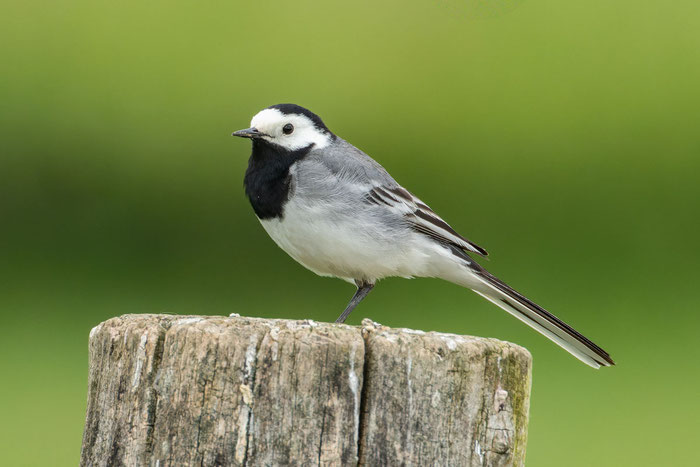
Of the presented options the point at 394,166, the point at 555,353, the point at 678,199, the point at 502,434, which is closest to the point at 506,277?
the point at 555,353

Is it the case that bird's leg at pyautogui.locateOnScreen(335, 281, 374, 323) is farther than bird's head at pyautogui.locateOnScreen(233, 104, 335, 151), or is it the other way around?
bird's leg at pyautogui.locateOnScreen(335, 281, 374, 323)

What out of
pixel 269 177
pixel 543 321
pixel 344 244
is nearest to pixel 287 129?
pixel 269 177

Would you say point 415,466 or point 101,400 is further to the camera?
point 101,400

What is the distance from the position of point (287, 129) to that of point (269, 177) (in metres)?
0.29

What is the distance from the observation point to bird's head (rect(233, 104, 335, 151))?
421cm

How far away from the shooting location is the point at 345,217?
401 cm

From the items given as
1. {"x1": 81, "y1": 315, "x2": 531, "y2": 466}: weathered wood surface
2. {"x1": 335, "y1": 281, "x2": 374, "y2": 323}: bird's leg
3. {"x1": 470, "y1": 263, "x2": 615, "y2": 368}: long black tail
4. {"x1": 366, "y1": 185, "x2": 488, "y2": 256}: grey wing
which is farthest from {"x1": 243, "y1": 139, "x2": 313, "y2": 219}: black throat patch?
{"x1": 81, "y1": 315, "x2": 531, "y2": 466}: weathered wood surface

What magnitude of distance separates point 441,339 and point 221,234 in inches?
208

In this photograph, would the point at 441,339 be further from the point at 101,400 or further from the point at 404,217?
the point at 404,217

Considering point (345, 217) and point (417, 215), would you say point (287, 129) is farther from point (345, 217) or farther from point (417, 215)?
point (417, 215)

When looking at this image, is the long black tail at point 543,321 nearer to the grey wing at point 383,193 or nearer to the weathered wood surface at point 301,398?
the grey wing at point 383,193

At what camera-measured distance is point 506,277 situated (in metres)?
7.18

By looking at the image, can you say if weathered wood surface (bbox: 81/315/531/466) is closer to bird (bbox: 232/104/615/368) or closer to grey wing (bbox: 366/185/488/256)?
bird (bbox: 232/104/615/368)

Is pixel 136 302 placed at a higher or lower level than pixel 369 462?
higher
